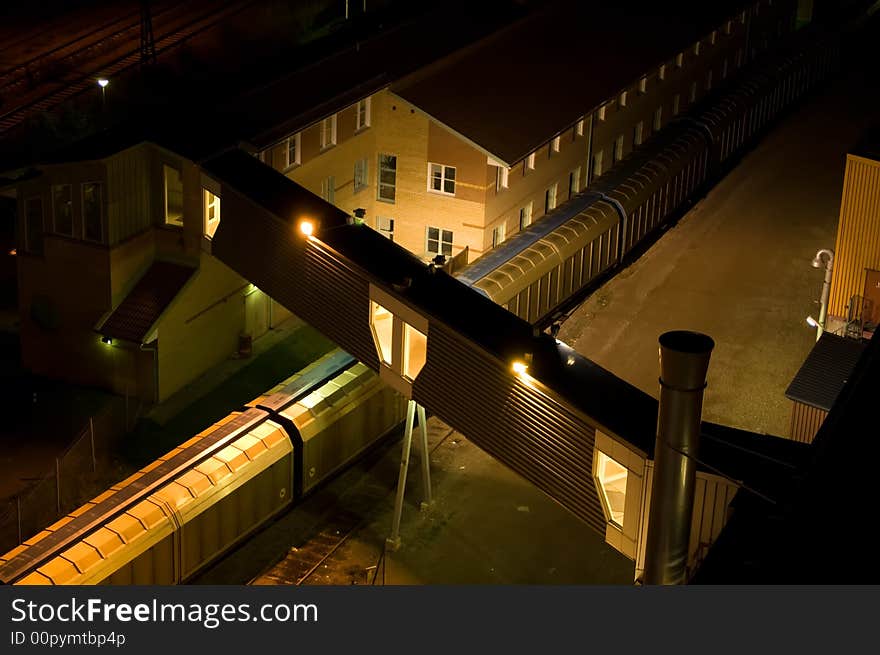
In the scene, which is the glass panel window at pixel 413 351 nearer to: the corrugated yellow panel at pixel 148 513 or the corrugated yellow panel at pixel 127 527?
the corrugated yellow panel at pixel 148 513

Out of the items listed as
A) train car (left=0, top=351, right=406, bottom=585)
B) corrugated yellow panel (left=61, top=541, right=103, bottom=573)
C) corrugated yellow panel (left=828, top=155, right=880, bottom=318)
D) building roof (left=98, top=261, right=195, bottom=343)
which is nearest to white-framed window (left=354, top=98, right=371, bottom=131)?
building roof (left=98, top=261, right=195, bottom=343)

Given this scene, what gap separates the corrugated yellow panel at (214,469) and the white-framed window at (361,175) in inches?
789

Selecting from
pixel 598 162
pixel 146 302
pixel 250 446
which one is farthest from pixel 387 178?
pixel 250 446

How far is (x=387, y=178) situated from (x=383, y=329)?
63.9ft

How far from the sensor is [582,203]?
200 feet

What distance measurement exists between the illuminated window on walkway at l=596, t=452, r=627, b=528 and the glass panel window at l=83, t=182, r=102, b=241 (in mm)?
22572

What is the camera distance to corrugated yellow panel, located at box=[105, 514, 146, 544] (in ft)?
→ 122

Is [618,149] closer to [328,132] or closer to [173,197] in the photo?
[328,132]

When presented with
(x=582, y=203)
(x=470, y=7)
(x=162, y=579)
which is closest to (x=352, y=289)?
(x=162, y=579)

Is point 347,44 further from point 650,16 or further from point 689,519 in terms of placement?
point 689,519

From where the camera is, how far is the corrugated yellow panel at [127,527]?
37156 millimetres

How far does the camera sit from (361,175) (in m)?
58.4

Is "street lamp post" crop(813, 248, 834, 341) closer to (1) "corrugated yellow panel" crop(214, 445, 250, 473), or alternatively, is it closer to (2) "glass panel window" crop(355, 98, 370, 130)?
(1) "corrugated yellow panel" crop(214, 445, 250, 473)

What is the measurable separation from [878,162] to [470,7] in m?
27.0
